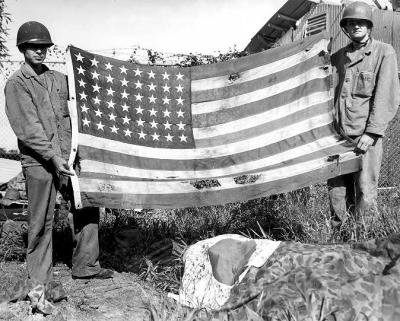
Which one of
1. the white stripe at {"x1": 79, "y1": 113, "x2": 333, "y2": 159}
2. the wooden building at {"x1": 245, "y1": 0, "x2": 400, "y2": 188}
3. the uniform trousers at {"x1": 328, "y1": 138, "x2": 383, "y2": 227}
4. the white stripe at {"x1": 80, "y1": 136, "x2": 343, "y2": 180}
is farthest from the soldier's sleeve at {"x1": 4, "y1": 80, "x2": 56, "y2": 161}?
the wooden building at {"x1": 245, "y1": 0, "x2": 400, "y2": 188}

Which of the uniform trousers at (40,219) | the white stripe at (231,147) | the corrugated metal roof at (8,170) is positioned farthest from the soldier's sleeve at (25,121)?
the corrugated metal roof at (8,170)

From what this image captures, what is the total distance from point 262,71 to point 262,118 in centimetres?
48

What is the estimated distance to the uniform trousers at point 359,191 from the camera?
4.75 meters

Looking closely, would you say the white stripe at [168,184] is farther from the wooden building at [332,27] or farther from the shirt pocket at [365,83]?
the wooden building at [332,27]

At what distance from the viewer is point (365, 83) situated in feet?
15.7

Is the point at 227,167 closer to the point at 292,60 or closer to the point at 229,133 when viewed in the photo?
the point at 229,133

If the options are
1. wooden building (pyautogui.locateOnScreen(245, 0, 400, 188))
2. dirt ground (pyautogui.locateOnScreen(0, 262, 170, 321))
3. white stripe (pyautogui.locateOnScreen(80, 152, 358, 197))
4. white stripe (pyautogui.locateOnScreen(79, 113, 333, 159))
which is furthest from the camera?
wooden building (pyautogui.locateOnScreen(245, 0, 400, 188))

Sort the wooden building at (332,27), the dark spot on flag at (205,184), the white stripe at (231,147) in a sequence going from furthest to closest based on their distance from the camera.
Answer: the wooden building at (332,27) < the white stripe at (231,147) < the dark spot on flag at (205,184)

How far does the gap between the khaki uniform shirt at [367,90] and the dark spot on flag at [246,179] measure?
3.36 feet

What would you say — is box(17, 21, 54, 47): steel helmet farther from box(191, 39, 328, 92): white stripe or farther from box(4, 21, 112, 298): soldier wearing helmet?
box(191, 39, 328, 92): white stripe

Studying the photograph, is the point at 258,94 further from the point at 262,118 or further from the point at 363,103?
the point at 363,103

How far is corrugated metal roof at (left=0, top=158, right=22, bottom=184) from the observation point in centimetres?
900

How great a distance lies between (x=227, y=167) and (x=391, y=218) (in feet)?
5.14

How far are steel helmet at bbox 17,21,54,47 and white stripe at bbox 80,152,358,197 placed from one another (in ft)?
3.98
